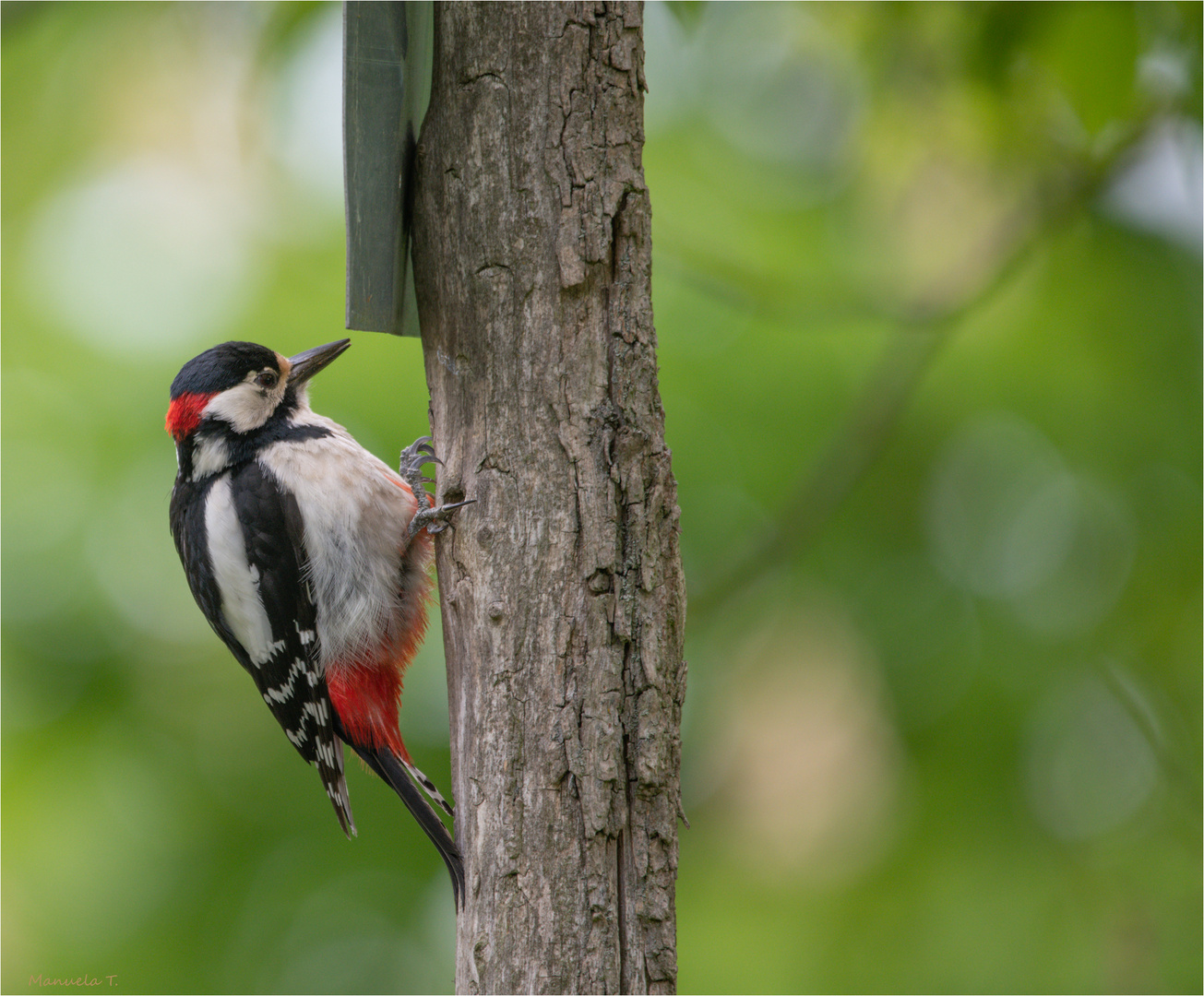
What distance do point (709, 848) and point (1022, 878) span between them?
40.9 inches

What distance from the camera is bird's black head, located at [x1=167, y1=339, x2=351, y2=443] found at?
6.73 ft

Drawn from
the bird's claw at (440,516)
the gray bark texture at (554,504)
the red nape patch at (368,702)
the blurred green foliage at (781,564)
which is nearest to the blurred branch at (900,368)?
the blurred green foliage at (781,564)

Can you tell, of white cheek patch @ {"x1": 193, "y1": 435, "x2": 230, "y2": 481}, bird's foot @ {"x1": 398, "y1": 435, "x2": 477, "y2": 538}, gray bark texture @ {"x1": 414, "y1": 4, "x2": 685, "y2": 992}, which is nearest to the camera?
gray bark texture @ {"x1": 414, "y1": 4, "x2": 685, "y2": 992}

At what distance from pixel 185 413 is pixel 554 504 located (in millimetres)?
1109

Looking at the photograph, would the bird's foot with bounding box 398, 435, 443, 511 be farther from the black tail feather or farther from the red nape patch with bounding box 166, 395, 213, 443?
the black tail feather

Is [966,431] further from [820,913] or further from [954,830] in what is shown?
[820,913]

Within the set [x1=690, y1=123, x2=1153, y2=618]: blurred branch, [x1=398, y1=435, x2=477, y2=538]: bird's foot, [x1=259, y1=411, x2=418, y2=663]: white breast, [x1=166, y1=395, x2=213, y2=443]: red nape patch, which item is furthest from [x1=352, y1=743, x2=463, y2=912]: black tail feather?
[x1=690, y1=123, x2=1153, y2=618]: blurred branch

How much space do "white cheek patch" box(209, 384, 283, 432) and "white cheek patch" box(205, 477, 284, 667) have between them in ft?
0.44

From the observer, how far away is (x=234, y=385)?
207cm

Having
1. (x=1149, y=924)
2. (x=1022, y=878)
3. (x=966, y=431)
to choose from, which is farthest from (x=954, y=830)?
(x=966, y=431)

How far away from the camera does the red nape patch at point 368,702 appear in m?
2.10

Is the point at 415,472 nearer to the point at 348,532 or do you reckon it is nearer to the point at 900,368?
the point at 348,532

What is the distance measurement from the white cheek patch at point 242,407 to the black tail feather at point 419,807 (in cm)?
78

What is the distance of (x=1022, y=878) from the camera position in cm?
304
